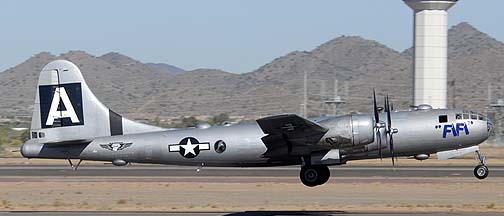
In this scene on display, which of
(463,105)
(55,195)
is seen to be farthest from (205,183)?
(463,105)

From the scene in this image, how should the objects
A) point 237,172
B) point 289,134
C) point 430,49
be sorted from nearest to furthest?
point 289,134 < point 237,172 < point 430,49

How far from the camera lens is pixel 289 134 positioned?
34906 mm

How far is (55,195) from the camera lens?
47.7m

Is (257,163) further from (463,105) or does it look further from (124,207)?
(463,105)

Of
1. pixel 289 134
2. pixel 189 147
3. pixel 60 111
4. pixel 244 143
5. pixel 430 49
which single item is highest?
pixel 430 49

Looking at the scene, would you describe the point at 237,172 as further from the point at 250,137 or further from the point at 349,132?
the point at 349,132

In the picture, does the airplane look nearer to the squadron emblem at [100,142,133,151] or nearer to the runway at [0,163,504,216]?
the squadron emblem at [100,142,133,151]

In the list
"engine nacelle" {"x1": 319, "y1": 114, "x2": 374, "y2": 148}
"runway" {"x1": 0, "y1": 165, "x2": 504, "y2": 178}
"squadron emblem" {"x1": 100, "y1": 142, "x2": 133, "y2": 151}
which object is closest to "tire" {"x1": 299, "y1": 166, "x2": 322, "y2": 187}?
"engine nacelle" {"x1": 319, "y1": 114, "x2": 374, "y2": 148}

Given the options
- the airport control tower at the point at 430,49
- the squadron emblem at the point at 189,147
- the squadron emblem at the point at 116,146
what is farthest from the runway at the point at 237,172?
the airport control tower at the point at 430,49

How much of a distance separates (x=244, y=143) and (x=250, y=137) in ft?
1.00

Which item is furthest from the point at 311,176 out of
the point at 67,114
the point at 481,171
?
the point at 67,114

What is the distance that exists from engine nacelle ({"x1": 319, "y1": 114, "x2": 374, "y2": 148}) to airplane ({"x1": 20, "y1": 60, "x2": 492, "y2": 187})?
0.03 m

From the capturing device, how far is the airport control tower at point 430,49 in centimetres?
10700

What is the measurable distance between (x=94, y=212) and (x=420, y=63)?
7416 cm
